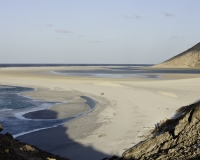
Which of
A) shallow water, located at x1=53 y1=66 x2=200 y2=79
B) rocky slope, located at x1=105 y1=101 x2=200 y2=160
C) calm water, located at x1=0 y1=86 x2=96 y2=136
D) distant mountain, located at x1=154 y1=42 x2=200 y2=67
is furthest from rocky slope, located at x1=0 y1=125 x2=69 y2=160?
distant mountain, located at x1=154 y1=42 x2=200 y2=67

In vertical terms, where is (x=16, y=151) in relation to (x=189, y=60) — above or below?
below

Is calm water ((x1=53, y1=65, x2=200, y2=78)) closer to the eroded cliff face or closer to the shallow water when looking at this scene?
the shallow water

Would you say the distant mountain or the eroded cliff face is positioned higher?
the distant mountain

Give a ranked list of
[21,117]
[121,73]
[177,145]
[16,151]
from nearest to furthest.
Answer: [16,151] < [177,145] < [21,117] < [121,73]

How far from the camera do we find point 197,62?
120 meters

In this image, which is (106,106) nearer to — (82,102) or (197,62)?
(82,102)

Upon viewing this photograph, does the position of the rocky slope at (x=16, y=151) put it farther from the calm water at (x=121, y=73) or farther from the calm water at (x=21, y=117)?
the calm water at (x=121, y=73)

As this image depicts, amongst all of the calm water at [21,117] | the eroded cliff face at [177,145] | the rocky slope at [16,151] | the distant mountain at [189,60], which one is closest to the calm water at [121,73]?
the calm water at [21,117]

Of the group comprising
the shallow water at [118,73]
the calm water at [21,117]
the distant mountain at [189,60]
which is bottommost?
the calm water at [21,117]

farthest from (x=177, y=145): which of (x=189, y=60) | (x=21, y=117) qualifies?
(x=189, y=60)

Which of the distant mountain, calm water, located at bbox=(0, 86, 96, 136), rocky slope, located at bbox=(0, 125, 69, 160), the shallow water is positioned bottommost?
calm water, located at bbox=(0, 86, 96, 136)

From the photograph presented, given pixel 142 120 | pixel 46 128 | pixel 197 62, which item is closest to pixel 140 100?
pixel 142 120

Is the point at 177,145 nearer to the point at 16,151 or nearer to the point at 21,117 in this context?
the point at 16,151

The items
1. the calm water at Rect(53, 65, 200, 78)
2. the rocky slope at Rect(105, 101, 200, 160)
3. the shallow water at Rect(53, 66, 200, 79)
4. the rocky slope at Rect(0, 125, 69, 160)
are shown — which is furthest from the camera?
the calm water at Rect(53, 65, 200, 78)
